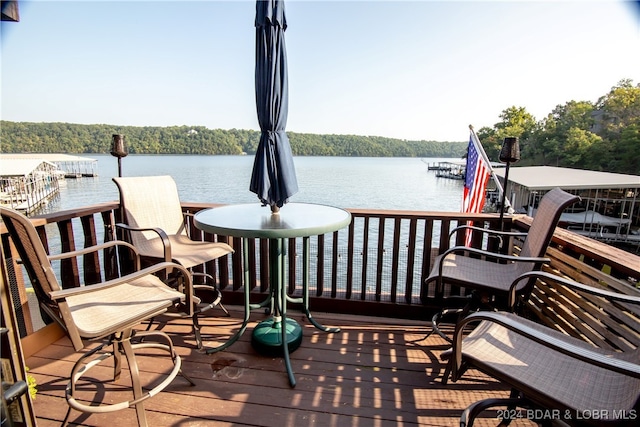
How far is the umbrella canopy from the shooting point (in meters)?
1.98

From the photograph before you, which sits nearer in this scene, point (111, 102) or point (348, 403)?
point (348, 403)

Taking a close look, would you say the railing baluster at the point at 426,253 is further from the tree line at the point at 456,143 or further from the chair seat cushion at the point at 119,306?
the tree line at the point at 456,143

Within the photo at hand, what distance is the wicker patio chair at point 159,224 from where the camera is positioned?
2373 millimetres

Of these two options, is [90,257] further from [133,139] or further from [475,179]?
[133,139]

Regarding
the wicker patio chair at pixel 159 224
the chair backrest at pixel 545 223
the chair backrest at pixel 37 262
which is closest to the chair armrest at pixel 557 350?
the chair backrest at pixel 545 223

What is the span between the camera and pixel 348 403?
175 cm

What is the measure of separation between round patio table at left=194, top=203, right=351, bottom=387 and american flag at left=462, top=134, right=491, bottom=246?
364 centimetres

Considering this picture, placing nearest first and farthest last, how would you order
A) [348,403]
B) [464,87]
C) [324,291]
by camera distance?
[348,403]
[324,291]
[464,87]

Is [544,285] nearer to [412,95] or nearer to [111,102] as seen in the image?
[412,95]

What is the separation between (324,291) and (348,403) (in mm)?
1286

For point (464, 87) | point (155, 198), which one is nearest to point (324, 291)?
point (155, 198)

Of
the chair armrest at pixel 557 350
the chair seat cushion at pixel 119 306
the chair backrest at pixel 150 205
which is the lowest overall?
the chair seat cushion at pixel 119 306

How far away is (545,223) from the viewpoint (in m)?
1.98

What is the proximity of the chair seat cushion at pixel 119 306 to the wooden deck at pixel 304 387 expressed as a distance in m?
0.60
